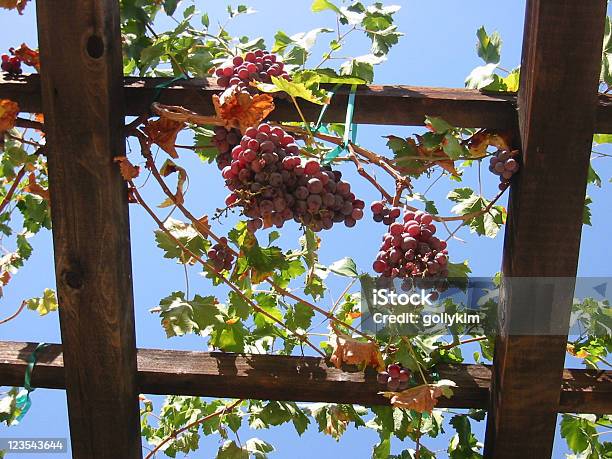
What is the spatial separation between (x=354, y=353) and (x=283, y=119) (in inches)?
20.8

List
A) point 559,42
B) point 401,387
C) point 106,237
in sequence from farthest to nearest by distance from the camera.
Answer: point 401,387
point 106,237
point 559,42

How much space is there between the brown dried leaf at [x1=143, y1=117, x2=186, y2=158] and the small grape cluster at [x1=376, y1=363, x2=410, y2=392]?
657 mm

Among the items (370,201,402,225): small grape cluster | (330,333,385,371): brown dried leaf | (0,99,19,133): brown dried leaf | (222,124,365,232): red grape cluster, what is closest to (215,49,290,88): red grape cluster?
(222,124,365,232): red grape cluster

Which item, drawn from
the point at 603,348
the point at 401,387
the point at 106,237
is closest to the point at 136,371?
the point at 106,237

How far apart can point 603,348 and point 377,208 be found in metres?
0.86

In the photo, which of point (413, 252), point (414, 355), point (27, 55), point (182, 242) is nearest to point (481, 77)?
point (413, 252)

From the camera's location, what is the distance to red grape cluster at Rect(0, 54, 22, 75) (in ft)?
5.46

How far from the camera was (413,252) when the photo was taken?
1.45 meters

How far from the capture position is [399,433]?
192 cm

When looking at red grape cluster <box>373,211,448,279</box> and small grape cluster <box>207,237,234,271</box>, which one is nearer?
red grape cluster <box>373,211,448,279</box>

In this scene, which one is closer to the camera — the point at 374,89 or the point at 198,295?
the point at 374,89

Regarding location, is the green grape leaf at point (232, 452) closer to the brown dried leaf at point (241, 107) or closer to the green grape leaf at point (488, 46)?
the brown dried leaf at point (241, 107)

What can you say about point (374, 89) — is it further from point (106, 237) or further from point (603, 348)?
point (603, 348)

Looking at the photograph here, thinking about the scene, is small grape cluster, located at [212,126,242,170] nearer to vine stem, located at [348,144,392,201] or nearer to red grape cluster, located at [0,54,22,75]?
vine stem, located at [348,144,392,201]
